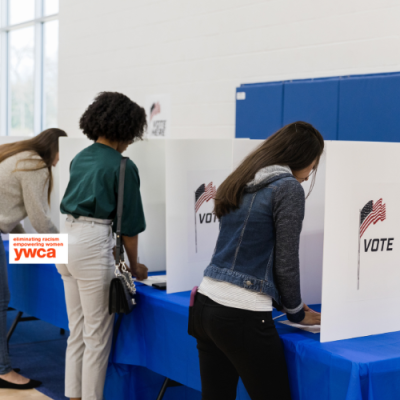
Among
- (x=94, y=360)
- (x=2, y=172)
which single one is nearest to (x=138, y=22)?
(x=2, y=172)

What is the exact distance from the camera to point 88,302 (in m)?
2.05

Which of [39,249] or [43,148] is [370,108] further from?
[39,249]

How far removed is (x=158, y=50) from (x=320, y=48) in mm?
1420

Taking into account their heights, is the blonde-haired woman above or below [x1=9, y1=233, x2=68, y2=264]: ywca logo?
above

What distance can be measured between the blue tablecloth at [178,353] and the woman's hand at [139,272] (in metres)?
0.09

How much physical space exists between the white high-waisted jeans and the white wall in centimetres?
164

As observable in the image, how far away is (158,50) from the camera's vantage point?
3969mm

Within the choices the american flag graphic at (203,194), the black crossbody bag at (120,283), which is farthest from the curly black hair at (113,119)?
the american flag graphic at (203,194)

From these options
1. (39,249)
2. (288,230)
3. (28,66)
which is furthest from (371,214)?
(28,66)

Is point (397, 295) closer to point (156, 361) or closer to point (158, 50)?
point (156, 361)

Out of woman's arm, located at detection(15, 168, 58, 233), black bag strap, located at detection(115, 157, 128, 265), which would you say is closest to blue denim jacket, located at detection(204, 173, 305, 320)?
black bag strap, located at detection(115, 157, 128, 265)

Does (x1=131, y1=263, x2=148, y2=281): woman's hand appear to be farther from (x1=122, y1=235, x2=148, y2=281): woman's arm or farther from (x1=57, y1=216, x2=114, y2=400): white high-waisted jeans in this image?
(x1=57, y1=216, x2=114, y2=400): white high-waisted jeans

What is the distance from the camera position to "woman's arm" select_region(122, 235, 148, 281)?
2072mm

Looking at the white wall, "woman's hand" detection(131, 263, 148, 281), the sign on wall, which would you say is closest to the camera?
"woman's hand" detection(131, 263, 148, 281)
